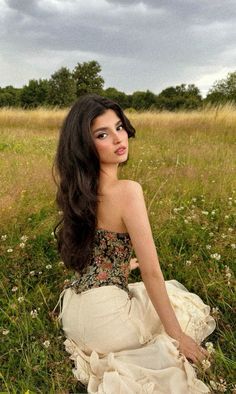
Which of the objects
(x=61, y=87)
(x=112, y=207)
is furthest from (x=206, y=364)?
(x=61, y=87)

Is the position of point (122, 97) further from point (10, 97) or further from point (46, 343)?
point (46, 343)

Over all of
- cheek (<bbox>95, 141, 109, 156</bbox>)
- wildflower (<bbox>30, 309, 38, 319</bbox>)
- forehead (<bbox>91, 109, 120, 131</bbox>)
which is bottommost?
wildflower (<bbox>30, 309, 38, 319</bbox>)

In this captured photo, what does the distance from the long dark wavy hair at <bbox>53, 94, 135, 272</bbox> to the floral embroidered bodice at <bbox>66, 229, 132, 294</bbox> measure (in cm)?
5

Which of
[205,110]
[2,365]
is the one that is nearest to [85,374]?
[2,365]

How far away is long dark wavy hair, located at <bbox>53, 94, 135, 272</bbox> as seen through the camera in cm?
270

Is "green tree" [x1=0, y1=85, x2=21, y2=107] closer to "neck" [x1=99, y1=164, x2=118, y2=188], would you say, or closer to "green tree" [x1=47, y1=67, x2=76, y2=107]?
"green tree" [x1=47, y1=67, x2=76, y2=107]

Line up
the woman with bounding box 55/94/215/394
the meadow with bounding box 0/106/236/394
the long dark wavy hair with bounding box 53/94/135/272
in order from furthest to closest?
the meadow with bounding box 0/106/236/394, the long dark wavy hair with bounding box 53/94/135/272, the woman with bounding box 55/94/215/394

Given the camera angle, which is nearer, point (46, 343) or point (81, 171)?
point (81, 171)

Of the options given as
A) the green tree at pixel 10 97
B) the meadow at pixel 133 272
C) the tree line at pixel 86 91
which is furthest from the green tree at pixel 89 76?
the meadow at pixel 133 272

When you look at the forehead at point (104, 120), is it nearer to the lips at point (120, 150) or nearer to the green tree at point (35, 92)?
the lips at point (120, 150)

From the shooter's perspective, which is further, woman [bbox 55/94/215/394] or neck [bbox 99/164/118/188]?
neck [bbox 99/164/118/188]

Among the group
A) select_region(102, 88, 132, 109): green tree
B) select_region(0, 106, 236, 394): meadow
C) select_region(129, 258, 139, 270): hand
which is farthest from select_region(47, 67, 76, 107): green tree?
select_region(129, 258, 139, 270): hand

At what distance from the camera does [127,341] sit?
9.11 ft

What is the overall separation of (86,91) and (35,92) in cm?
555
